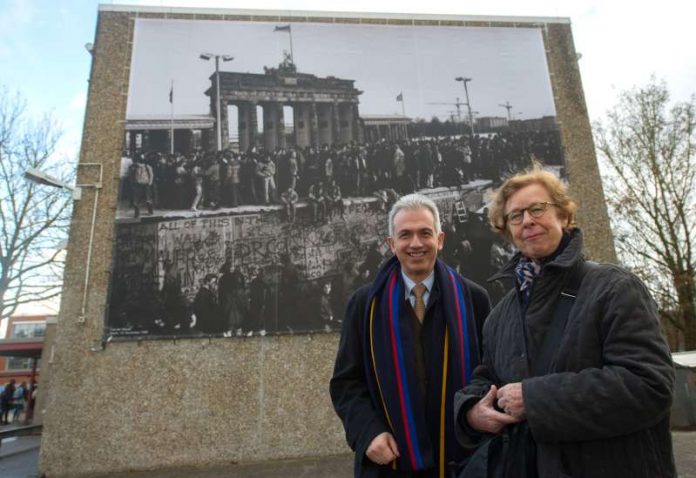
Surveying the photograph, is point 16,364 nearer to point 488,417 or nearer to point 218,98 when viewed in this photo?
point 218,98

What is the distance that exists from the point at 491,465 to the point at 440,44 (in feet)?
28.7

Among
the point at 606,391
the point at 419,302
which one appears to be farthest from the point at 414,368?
the point at 606,391

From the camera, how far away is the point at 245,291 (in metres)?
7.22

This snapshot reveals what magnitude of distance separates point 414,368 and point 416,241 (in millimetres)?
594

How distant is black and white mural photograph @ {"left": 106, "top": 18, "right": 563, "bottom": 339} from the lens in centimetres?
723

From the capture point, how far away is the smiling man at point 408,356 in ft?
6.49

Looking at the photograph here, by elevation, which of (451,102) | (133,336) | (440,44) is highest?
(440,44)

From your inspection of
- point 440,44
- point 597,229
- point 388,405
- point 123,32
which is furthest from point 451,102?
point 388,405

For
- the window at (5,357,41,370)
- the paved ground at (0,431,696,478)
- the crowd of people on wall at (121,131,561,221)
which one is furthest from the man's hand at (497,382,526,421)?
the window at (5,357,41,370)

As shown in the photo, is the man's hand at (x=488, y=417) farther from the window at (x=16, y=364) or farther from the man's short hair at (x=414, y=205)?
the window at (x=16, y=364)

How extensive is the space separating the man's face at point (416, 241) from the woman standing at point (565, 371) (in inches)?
20.5

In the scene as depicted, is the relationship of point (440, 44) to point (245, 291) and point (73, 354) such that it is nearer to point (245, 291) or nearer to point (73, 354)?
point (245, 291)

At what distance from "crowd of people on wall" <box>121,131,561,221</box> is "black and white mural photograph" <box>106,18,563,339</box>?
0.02 metres

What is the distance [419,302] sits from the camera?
2.27 metres
